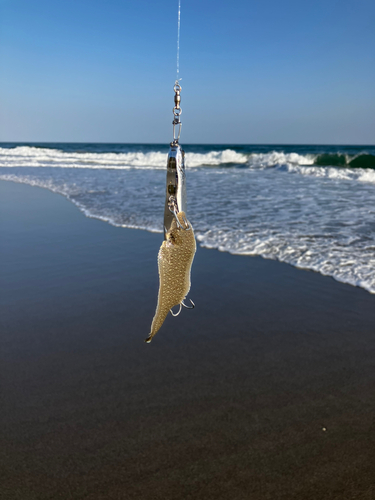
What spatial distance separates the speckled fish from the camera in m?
1.35

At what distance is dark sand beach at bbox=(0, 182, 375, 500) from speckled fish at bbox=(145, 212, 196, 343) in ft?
2.80

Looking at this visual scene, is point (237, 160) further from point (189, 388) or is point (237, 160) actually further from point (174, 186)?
point (174, 186)

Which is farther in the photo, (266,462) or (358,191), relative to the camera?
(358,191)

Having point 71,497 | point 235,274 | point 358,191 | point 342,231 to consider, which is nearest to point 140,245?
point 235,274

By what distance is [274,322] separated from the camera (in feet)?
10.6

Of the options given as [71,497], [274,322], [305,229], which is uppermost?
[305,229]

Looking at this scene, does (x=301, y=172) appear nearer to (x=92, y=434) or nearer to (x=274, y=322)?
(x=274, y=322)

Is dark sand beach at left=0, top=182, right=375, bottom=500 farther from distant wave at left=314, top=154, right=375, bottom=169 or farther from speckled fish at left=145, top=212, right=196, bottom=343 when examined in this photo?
distant wave at left=314, top=154, right=375, bottom=169

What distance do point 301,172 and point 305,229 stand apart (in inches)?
543

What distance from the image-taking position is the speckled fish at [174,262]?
1.35m

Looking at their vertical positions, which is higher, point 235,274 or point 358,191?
point 358,191

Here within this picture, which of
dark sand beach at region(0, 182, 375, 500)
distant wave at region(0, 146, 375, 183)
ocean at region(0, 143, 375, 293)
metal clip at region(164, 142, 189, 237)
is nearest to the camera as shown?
metal clip at region(164, 142, 189, 237)

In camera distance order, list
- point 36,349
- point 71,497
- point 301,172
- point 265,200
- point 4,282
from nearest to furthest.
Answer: point 71,497 < point 36,349 < point 4,282 < point 265,200 < point 301,172

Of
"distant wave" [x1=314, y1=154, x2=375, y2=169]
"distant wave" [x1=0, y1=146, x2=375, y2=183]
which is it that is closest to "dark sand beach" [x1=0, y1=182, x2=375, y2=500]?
"distant wave" [x1=0, y1=146, x2=375, y2=183]
